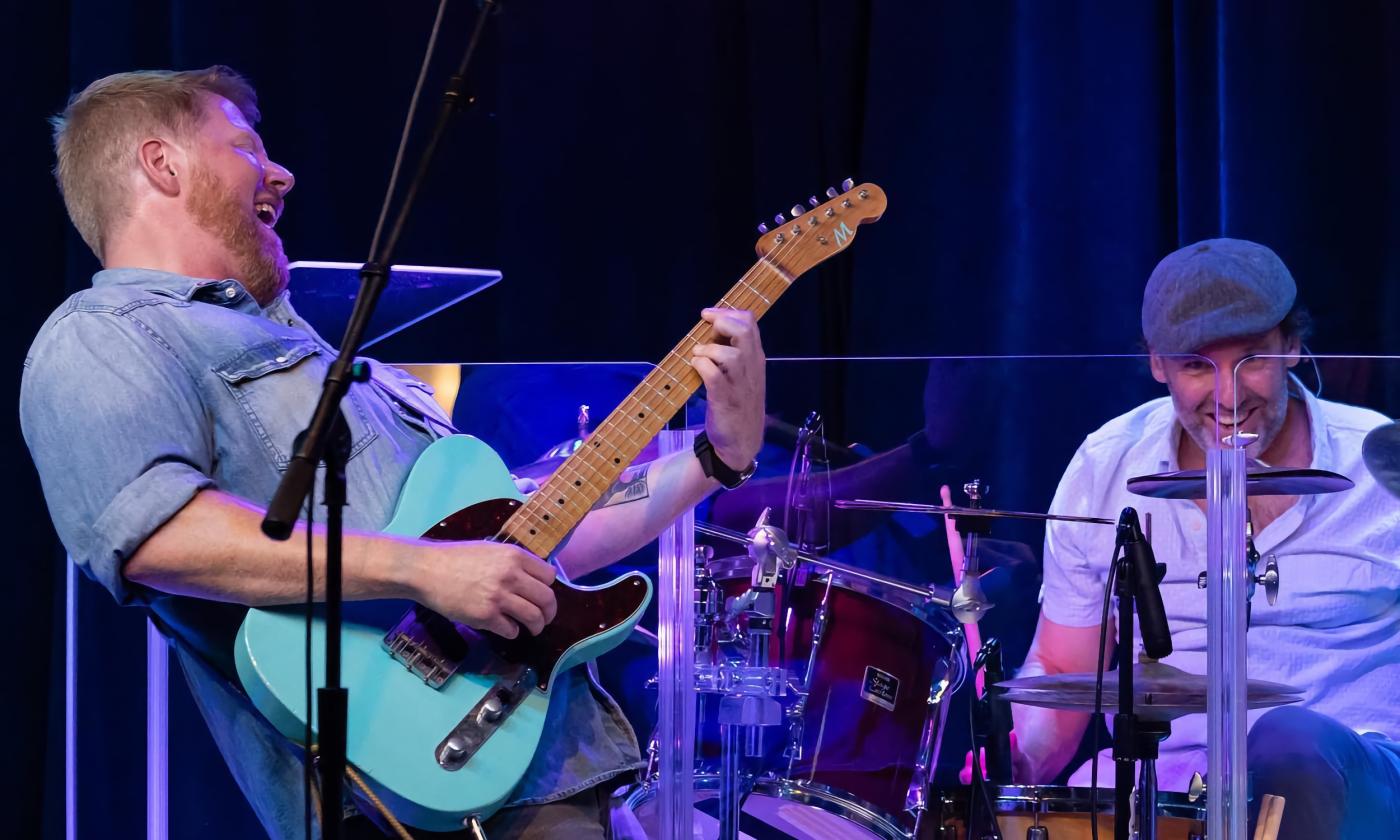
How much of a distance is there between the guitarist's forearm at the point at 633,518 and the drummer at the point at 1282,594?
0.75 metres

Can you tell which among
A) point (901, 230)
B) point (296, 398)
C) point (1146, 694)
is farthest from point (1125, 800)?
point (901, 230)

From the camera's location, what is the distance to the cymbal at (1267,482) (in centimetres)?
240

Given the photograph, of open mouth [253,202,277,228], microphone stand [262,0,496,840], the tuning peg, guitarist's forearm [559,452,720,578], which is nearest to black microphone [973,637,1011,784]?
the tuning peg

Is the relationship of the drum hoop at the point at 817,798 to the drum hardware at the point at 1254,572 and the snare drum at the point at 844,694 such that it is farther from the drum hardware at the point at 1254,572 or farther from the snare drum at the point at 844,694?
the drum hardware at the point at 1254,572

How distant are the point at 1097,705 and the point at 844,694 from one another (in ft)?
1.51

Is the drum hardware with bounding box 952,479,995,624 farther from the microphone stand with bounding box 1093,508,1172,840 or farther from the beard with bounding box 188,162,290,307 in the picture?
the beard with bounding box 188,162,290,307

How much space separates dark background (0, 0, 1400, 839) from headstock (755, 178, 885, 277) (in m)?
1.27

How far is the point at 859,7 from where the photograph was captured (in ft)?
12.9

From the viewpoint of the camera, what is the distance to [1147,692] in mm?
2385

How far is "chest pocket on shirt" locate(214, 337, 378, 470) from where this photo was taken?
1990 millimetres

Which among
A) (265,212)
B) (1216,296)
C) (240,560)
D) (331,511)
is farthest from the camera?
(1216,296)

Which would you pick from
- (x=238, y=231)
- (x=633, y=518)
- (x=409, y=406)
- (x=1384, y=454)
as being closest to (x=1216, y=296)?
(x=1384, y=454)

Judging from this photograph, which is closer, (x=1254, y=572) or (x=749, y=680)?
(x=1254, y=572)

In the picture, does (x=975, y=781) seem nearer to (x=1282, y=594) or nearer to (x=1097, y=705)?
(x=1097, y=705)
